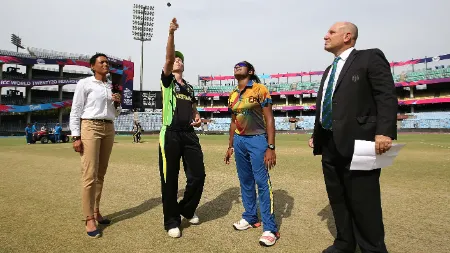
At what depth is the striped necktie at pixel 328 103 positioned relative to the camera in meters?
2.76

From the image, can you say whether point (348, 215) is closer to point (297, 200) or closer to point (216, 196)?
point (297, 200)

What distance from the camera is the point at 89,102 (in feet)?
12.3

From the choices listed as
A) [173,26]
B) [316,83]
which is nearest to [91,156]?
[173,26]

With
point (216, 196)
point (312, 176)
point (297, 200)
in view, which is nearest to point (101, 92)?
point (216, 196)

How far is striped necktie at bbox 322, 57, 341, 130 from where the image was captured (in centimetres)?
276

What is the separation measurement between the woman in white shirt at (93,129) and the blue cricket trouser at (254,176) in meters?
1.72

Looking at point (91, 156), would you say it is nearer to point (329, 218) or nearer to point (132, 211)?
point (132, 211)

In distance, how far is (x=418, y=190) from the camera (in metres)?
5.66

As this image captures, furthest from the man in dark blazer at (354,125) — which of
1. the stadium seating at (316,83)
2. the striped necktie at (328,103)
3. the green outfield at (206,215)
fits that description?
the stadium seating at (316,83)

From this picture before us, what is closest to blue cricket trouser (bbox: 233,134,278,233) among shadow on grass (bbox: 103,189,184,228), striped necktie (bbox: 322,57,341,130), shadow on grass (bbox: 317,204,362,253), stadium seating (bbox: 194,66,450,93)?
shadow on grass (bbox: 317,204,362,253)

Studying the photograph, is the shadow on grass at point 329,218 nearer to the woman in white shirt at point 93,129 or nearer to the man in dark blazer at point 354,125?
the man in dark blazer at point 354,125

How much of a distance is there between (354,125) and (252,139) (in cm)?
133

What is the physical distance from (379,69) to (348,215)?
4.57ft

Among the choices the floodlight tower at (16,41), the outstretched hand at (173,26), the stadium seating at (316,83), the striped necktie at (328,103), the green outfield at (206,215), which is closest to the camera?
the striped necktie at (328,103)
